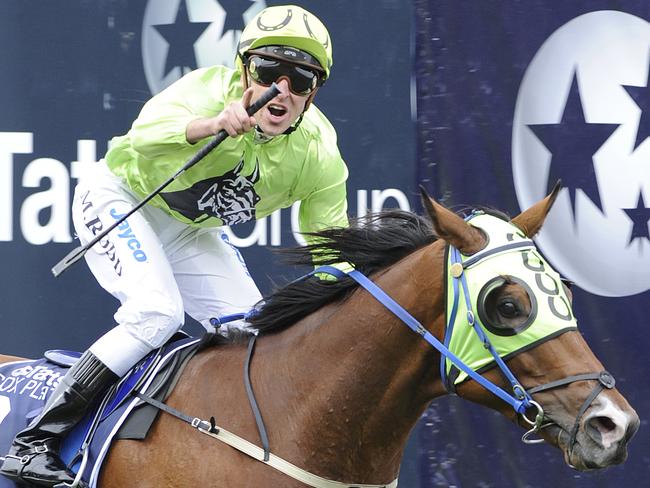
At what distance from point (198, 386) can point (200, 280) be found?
0.70m

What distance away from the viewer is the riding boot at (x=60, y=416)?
3.28 meters

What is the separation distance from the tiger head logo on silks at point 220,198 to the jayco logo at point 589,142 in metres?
1.80

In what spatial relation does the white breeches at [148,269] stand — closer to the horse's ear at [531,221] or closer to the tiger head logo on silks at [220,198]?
the tiger head logo on silks at [220,198]

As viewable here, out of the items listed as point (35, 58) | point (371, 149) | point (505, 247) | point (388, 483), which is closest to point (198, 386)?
point (388, 483)

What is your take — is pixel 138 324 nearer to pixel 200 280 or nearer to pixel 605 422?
pixel 200 280

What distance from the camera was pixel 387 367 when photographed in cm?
302

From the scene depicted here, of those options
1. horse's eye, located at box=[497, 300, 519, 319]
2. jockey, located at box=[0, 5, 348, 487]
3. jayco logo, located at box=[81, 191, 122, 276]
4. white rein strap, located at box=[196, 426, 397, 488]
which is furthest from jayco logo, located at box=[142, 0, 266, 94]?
horse's eye, located at box=[497, 300, 519, 319]

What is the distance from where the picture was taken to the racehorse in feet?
9.05

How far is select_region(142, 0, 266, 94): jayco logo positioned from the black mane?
1.97 m

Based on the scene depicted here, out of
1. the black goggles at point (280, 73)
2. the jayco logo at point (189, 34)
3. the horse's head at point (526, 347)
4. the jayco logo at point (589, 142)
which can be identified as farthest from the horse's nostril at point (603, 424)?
the jayco logo at point (189, 34)

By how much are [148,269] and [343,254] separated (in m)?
0.63

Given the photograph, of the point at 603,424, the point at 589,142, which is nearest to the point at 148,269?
the point at 603,424

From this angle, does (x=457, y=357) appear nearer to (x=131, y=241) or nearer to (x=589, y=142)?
(x=131, y=241)

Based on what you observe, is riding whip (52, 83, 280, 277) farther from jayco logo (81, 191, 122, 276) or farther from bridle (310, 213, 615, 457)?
bridle (310, 213, 615, 457)
